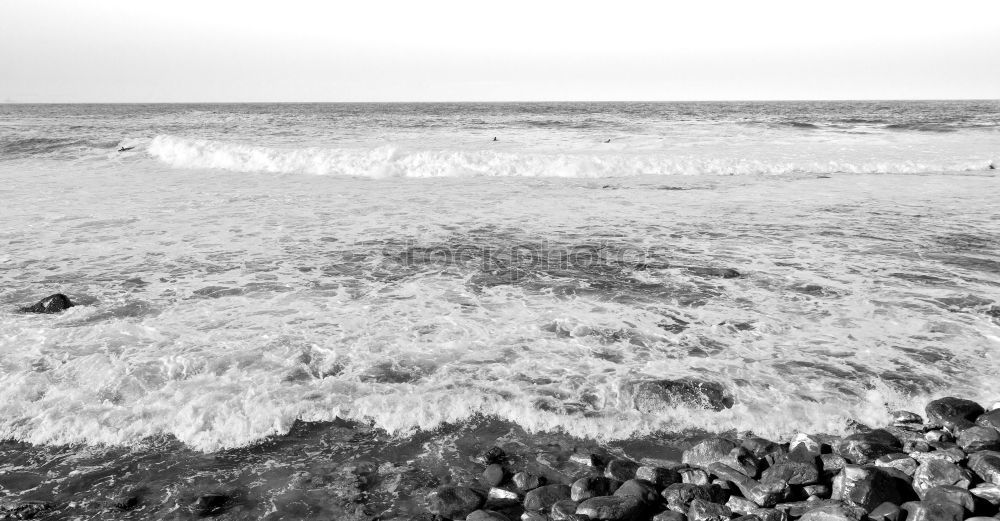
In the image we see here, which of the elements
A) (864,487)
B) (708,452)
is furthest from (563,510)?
(864,487)

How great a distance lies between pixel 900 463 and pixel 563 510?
8.05 ft

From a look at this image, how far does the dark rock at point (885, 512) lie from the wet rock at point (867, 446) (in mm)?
640

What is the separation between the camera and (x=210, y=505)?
12.4 feet

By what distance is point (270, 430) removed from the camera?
470cm

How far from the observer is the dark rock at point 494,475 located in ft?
13.4

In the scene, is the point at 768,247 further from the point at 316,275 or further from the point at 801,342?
the point at 316,275

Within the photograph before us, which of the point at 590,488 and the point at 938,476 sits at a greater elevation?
the point at 938,476

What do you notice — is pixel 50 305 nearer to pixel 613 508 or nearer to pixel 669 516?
pixel 613 508

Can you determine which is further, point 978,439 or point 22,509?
→ point 978,439

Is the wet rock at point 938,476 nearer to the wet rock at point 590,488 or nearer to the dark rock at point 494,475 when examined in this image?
the wet rock at point 590,488

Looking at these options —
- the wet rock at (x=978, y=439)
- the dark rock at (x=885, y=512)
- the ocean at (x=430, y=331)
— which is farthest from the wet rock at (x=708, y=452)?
the wet rock at (x=978, y=439)

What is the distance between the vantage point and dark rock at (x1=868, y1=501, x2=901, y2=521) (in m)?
3.54

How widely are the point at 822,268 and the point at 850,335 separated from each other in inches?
112

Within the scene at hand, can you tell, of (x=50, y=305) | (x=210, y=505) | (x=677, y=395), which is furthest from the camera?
(x=50, y=305)
